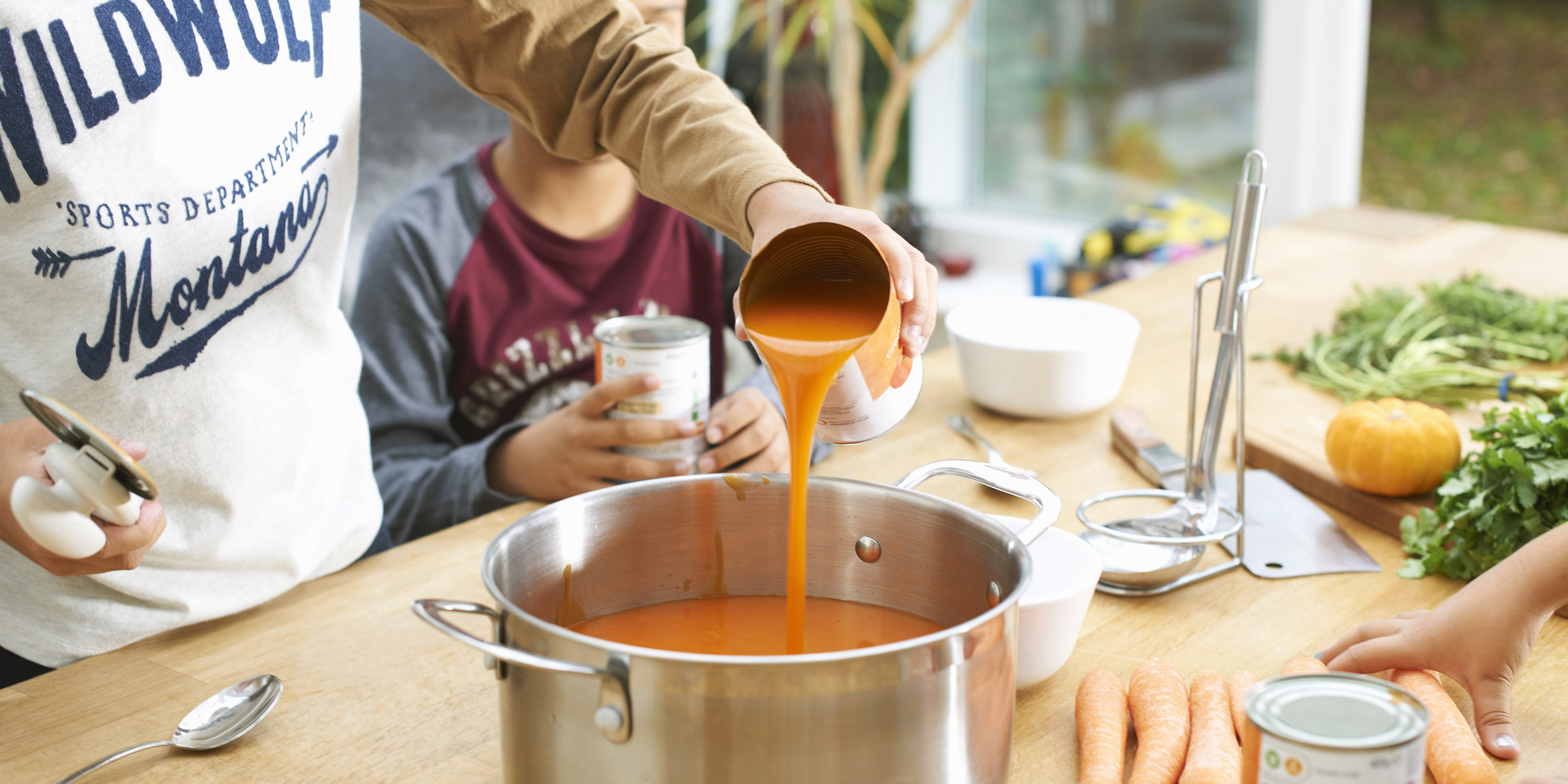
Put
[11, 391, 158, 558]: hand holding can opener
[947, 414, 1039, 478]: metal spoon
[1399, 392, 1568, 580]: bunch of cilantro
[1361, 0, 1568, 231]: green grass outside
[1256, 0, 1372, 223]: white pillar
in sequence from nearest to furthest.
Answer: [11, 391, 158, 558]: hand holding can opener → [1399, 392, 1568, 580]: bunch of cilantro → [947, 414, 1039, 478]: metal spoon → [1256, 0, 1372, 223]: white pillar → [1361, 0, 1568, 231]: green grass outside

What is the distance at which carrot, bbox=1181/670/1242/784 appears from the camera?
763 millimetres

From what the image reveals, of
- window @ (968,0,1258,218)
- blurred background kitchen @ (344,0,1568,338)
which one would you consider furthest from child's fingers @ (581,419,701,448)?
window @ (968,0,1258,218)

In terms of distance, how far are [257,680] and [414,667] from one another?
117 mm

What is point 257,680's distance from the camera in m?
0.91

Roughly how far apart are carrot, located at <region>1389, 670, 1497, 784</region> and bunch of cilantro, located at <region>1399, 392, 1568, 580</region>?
0.88 feet

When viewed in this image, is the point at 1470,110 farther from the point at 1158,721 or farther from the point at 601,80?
the point at 1158,721

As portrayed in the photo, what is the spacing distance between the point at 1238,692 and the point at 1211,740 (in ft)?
0.29

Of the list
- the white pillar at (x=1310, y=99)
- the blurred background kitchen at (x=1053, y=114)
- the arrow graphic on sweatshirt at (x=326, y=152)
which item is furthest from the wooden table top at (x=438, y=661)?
the white pillar at (x=1310, y=99)

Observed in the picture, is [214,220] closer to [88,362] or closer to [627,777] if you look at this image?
[88,362]

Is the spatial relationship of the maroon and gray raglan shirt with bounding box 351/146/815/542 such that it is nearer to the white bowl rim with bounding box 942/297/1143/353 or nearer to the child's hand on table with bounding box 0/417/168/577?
the white bowl rim with bounding box 942/297/1143/353

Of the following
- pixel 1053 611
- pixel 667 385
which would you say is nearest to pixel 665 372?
pixel 667 385

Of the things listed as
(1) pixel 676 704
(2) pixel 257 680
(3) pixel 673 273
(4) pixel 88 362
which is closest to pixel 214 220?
(4) pixel 88 362

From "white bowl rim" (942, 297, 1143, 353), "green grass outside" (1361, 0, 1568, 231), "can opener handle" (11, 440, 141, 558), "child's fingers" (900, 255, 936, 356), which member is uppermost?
"child's fingers" (900, 255, 936, 356)

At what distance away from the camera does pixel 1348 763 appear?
0.56m
